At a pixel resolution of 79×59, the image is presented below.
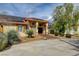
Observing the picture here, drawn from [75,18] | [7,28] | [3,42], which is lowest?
[3,42]

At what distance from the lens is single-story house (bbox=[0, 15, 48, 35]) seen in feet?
14.4

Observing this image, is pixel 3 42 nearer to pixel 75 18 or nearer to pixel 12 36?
pixel 12 36

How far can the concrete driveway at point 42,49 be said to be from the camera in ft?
14.3

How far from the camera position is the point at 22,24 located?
4.41 m

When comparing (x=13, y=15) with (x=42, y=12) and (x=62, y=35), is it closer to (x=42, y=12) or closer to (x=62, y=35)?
(x=42, y=12)

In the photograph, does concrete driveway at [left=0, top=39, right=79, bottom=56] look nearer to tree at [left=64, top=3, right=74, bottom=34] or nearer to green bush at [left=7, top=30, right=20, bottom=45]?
green bush at [left=7, top=30, right=20, bottom=45]

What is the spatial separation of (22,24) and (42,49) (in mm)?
504

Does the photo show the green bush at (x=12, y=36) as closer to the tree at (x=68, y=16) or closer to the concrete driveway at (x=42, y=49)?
the concrete driveway at (x=42, y=49)

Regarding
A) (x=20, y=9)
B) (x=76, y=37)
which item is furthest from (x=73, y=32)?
(x=20, y=9)

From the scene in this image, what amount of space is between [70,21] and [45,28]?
0.41 meters

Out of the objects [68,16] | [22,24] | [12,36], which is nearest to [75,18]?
[68,16]

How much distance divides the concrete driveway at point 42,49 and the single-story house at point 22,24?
7.7 inches

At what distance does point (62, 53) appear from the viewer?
14.3ft

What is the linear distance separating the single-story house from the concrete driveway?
0.20 m
